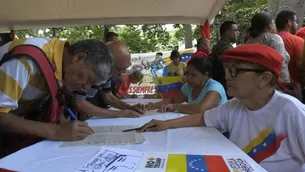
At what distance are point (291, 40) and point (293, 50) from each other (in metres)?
0.10

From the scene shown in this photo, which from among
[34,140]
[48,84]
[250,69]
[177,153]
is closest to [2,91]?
[48,84]

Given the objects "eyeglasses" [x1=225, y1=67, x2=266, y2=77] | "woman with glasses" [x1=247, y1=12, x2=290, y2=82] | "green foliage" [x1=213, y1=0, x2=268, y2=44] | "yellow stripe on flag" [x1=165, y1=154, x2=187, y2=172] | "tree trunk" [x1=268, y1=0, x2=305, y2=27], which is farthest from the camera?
"green foliage" [x1=213, y1=0, x2=268, y2=44]

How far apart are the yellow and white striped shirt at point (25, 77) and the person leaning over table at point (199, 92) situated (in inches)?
42.3

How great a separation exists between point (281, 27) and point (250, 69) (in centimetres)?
212

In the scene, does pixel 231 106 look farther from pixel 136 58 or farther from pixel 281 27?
pixel 136 58

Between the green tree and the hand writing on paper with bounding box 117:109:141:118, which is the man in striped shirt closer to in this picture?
the hand writing on paper with bounding box 117:109:141:118

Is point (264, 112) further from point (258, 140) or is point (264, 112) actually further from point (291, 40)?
point (291, 40)

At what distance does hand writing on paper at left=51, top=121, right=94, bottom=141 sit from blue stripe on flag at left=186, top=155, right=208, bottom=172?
593mm

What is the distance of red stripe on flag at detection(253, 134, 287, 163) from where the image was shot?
57.2 inches

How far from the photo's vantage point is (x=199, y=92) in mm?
2697

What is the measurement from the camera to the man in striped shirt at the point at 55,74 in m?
1.42

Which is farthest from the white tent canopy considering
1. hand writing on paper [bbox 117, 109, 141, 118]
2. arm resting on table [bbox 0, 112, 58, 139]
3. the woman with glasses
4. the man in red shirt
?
arm resting on table [bbox 0, 112, 58, 139]

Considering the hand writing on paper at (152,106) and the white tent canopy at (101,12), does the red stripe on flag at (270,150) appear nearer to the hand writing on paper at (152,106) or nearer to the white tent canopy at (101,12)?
the hand writing on paper at (152,106)

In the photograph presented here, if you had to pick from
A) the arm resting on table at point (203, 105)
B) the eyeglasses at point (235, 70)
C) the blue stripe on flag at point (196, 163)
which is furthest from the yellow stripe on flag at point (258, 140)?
the arm resting on table at point (203, 105)
